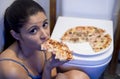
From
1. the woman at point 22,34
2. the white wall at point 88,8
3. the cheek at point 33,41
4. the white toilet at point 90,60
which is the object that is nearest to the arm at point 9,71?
the woman at point 22,34

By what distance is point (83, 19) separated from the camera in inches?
54.5

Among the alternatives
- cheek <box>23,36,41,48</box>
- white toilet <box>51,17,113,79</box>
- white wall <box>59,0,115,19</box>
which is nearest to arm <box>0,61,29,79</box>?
cheek <box>23,36,41,48</box>

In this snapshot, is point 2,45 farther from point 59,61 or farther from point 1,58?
point 59,61

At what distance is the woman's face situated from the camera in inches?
35.4

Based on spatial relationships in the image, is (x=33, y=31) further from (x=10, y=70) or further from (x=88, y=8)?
(x=88, y=8)

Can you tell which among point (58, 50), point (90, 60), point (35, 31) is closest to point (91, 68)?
point (90, 60)

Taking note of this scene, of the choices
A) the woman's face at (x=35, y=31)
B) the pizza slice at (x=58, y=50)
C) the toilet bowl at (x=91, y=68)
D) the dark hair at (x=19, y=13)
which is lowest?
the toilet bowl at (x=91, y=68)

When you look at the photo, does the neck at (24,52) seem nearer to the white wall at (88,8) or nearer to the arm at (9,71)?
the arm at (9,71)

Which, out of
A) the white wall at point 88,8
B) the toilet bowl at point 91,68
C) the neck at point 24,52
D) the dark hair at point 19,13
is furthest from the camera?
the white wall at point 88,8

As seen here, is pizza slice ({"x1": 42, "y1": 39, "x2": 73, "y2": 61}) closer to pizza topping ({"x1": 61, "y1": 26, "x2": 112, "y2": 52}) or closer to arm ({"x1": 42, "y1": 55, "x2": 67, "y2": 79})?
arm ({"x1": 42, "y1": 55, "x2": 67, "y2": 79})

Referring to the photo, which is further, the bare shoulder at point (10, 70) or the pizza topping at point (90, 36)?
the pizza topping at point (90, 36)

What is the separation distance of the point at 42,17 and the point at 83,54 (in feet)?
1.05

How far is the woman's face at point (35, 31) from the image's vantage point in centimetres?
90

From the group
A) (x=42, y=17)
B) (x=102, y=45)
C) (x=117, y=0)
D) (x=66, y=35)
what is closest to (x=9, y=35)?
(x=42, y=17)
